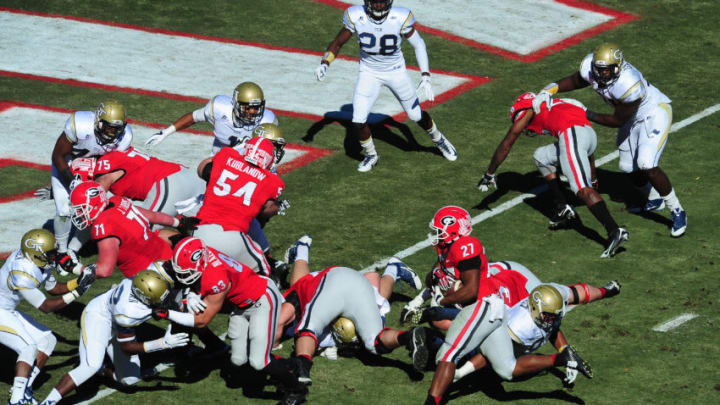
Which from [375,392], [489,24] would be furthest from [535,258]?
[489,24]

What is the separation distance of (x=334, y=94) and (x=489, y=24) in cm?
352

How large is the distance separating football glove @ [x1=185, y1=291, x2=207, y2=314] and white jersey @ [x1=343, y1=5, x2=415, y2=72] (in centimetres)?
533

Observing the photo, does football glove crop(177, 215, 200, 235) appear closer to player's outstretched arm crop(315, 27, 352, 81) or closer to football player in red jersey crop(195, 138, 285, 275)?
football player in red jersey crop(195, 138, 285, 275)

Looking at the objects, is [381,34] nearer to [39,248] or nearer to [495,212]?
[495,212]

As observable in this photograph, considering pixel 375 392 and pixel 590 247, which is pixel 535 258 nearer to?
pixel 590 247

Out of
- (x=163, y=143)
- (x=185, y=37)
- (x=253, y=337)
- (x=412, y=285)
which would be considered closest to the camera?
(x=253, y=337)

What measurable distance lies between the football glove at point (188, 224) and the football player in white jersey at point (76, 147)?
1.54 metres

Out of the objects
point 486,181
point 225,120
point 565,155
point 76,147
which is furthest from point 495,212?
point 76,147

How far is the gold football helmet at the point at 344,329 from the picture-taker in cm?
945

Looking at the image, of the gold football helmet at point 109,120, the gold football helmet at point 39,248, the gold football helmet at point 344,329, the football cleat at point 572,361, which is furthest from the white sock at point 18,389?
the football cleat at point 572,361

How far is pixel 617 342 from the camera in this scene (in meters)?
9.66

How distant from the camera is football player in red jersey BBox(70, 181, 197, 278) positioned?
9.34 meters

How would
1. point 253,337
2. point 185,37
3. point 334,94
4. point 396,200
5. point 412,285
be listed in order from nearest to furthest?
point 253,337 < point 412,285 < point 396,200 < point 334,94 < point 185,37

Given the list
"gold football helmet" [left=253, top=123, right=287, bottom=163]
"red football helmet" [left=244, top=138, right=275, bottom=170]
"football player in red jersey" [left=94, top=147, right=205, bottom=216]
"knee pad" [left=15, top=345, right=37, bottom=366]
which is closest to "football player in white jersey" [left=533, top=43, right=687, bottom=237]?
"gold football helmet" [left=253, top=123, right=287, bottom=163]
